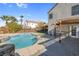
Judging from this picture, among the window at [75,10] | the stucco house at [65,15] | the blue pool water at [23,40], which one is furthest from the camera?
the window at [75,10]

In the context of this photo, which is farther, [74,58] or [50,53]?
[50,53]

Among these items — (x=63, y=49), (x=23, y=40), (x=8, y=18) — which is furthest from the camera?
(x=23, y=40)

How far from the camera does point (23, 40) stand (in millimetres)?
13156

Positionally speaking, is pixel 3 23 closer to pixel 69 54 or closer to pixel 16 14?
pixel 16 14

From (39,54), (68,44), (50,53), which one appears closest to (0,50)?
(39,54)

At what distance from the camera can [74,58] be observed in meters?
8.88

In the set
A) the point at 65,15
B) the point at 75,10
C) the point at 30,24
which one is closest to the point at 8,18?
the point at 30,24

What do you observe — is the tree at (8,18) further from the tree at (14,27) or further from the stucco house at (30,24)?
the stucco house at (30,24)

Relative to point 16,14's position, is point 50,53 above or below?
below

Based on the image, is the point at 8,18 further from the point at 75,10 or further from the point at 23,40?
the point at 75,10

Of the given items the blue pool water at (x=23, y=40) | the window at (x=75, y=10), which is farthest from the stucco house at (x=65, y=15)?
the blue pool water at (x=23, y=40)

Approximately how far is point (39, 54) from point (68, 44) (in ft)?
8.44

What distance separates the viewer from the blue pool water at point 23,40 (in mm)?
12178

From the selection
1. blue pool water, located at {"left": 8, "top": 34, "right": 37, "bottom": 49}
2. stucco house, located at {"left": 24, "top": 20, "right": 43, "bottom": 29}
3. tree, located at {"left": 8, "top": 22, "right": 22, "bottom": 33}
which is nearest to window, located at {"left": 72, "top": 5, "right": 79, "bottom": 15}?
stucco house, located at {"left": 24, "top": 20, "right": 43, "bottom": 29}
